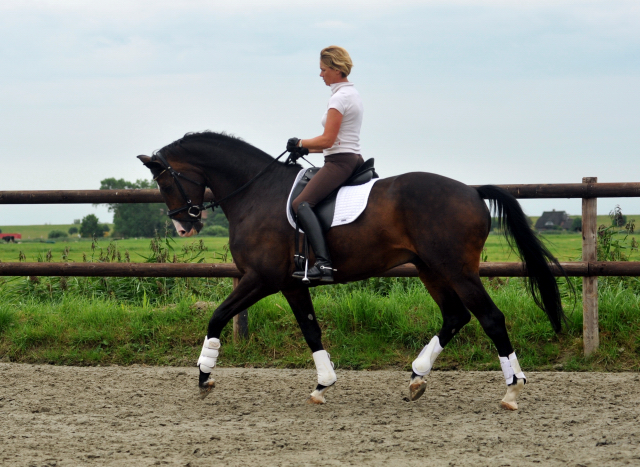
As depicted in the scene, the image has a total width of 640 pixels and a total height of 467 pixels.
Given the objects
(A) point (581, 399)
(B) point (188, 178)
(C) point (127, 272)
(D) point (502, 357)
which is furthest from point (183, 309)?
Result: (A) point (581, 399)

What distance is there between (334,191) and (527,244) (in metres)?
1.66

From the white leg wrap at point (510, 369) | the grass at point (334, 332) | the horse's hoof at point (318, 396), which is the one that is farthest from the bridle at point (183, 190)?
the white leg wrap at point (510, 369)

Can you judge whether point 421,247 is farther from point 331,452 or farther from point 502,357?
point 331,452

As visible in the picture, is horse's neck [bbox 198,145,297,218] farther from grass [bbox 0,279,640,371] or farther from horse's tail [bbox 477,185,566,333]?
grass [bbox 0,279,640,371]

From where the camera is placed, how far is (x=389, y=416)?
4699mm

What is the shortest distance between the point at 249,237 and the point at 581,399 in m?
2.95

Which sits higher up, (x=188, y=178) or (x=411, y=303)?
(x=188, y=178)

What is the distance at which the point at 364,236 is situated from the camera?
5066 millimetres

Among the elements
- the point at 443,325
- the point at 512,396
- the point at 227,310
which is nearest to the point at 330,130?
the point at 227,310

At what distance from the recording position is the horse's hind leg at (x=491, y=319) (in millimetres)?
4836

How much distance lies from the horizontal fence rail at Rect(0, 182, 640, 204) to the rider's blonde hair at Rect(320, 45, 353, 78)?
226cm

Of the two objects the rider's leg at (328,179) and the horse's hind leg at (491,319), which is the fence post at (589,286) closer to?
the horse's hind leg at (491,319)

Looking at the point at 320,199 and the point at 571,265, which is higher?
the point at 320,199

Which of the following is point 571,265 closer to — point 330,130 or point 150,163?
point 330,130
